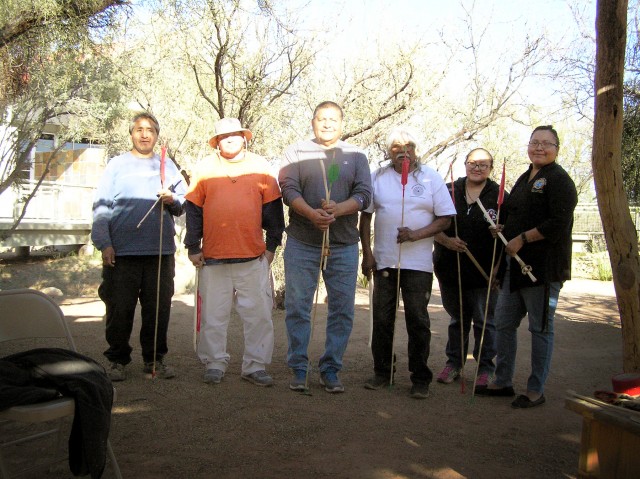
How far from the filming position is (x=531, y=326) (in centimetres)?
424

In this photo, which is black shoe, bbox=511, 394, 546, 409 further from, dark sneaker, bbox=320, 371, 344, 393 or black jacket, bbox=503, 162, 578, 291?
dark sneaker, bbox=320, 371, 344, 393

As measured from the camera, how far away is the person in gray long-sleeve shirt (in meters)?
4.43

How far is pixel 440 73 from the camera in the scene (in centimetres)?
857

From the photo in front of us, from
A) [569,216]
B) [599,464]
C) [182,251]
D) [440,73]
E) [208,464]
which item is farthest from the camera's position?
[182,251]

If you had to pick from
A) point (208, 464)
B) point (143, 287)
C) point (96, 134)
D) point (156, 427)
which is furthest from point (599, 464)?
point (96, 134)

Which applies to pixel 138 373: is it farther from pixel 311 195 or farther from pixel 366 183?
pixel 366 183

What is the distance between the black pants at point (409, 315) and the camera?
4418 millimetres

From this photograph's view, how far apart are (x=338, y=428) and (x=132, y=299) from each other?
1.83 m

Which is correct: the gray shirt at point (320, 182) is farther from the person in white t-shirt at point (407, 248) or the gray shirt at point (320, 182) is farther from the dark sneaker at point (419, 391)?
the dark sneaker at point (419, 391)

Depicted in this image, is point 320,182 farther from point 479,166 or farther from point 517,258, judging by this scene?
point 517,258

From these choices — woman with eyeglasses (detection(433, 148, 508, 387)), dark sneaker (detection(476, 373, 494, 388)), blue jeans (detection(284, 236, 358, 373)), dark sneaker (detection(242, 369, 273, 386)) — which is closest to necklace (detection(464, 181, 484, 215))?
woman with eyeglasses (detection(433, 148, 508, 387))

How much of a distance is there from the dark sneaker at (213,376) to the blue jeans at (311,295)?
1.73 ft

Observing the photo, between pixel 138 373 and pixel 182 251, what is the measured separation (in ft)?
30.8

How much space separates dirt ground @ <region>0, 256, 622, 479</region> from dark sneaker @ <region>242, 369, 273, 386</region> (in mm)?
80
